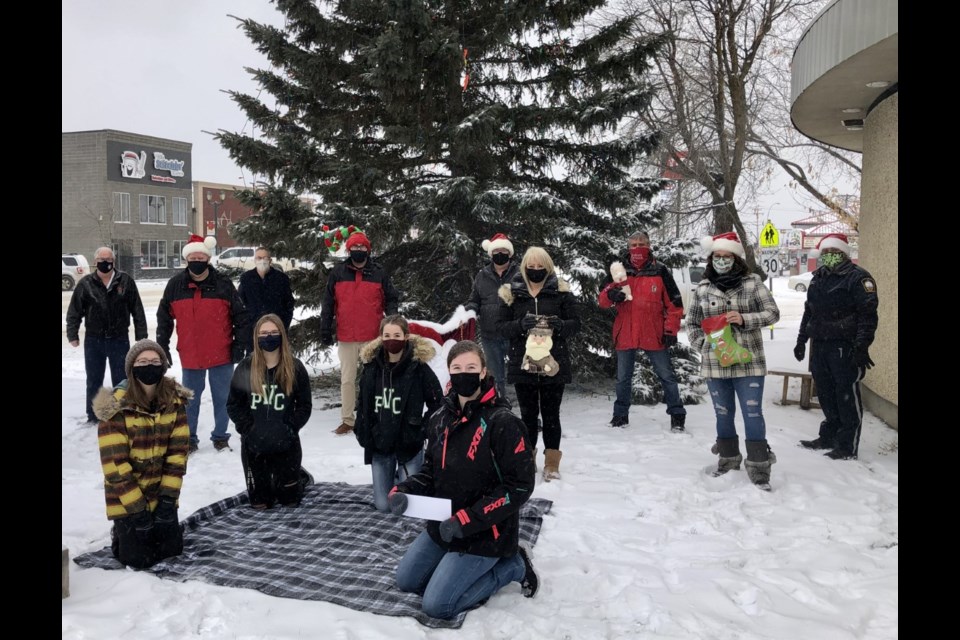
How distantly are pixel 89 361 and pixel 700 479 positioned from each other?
631 centimetres

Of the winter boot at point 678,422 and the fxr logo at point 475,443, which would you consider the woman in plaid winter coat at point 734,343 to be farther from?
the fxr logo at point 475,443

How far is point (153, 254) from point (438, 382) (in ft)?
173

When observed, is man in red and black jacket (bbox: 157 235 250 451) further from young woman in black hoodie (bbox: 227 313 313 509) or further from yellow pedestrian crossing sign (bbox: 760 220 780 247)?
yellow pedestrian crossing sign (bbox: 760 220 780 247)

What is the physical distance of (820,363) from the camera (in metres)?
6.68

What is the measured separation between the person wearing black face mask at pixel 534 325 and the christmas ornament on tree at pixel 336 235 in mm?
2764

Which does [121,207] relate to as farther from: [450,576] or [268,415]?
[450,576]

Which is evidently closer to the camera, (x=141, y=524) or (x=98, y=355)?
(x=141, y=524)

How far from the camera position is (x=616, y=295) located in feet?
24.4

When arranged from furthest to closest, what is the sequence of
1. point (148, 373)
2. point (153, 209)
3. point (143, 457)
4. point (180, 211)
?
point (180, 211)
point (153, 209)
point (148, 373)
point (143, 457)

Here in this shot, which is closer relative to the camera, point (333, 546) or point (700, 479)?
point (333, 546)

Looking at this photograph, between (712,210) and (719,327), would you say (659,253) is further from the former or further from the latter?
(712,210)

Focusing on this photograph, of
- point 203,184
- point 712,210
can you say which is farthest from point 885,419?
point 203,184

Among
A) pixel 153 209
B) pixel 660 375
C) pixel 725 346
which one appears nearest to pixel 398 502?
pixel 725 346

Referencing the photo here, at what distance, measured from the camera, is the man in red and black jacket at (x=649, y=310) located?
7453mm
